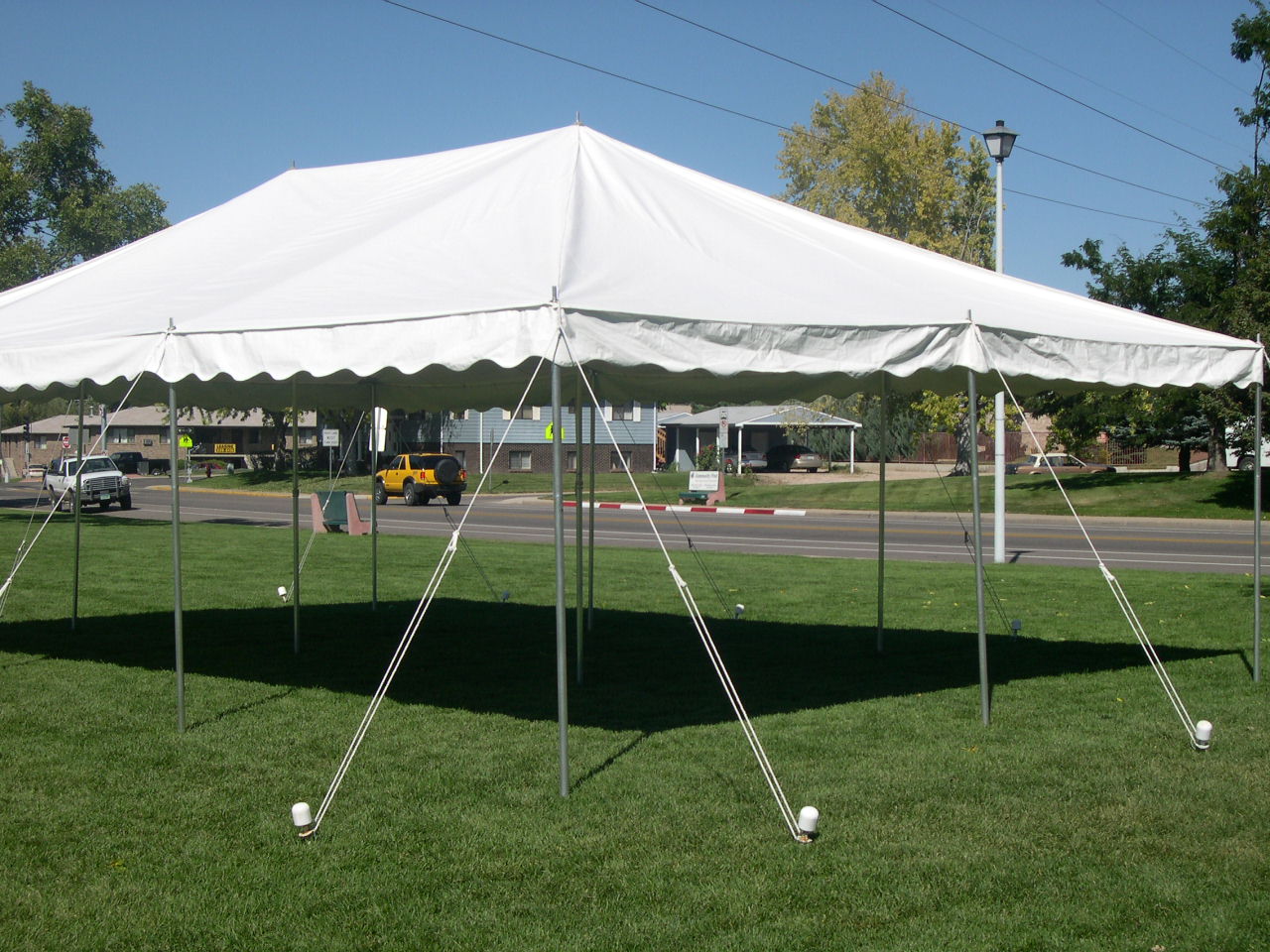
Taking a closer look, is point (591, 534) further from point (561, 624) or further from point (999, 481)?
point (999, 481)

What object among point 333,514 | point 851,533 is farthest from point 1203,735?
point 851,533

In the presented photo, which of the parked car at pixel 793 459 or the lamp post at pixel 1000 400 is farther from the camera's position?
the parked car at pixel 793 459

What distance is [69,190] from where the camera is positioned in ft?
185

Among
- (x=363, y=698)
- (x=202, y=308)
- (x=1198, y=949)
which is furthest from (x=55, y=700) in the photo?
(x=1198, y=949)

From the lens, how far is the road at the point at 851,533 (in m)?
21.8

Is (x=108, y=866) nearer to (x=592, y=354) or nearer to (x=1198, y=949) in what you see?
(x=592, y=354)

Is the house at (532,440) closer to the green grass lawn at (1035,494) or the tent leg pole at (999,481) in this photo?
the green grass lawn at (1035,494)

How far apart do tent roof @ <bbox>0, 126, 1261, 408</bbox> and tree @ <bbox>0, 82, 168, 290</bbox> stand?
49523 mm

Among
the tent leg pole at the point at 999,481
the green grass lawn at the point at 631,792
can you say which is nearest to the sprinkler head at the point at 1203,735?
the green grass lawn at the point at 631,792

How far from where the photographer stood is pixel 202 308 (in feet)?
24.1

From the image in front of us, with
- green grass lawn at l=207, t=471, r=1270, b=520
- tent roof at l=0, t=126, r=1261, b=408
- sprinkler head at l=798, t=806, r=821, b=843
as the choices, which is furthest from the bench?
sprinkler head at l=798, t=806, r=821, b=843

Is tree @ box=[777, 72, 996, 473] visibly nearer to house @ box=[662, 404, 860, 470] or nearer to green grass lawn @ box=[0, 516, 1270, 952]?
house @ box=[662, 404, 860, 470]

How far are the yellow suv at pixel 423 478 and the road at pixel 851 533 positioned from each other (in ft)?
1.81

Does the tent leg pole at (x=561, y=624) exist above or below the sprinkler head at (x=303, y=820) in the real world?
above
